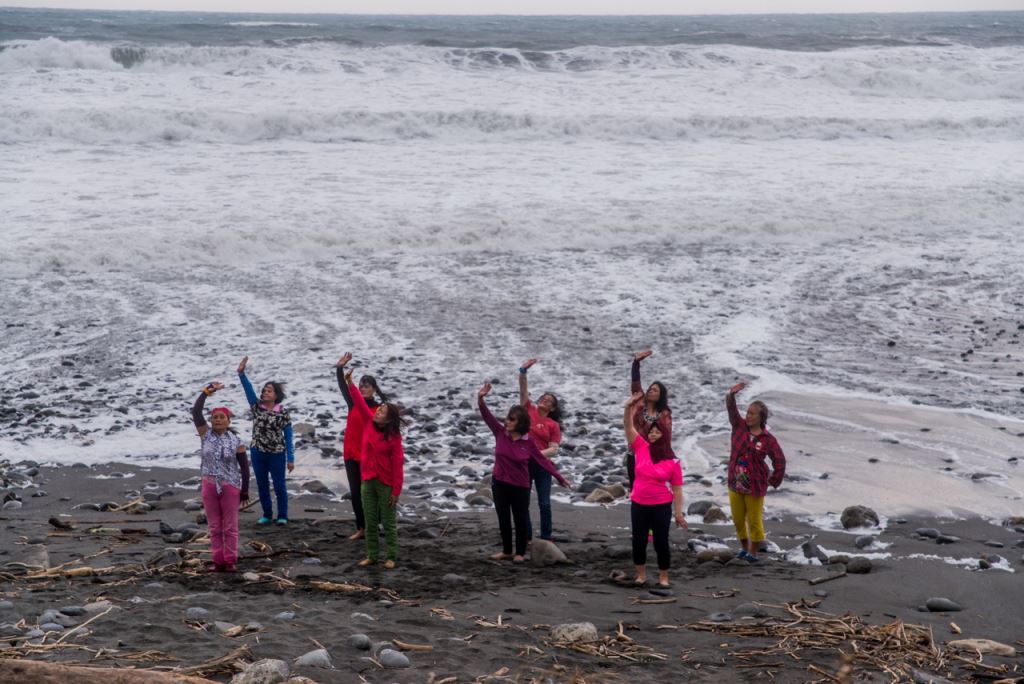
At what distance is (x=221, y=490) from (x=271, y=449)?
4.99 feet

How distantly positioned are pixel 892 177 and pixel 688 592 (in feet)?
81.6

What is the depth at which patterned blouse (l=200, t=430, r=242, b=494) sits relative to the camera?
870 centimetres

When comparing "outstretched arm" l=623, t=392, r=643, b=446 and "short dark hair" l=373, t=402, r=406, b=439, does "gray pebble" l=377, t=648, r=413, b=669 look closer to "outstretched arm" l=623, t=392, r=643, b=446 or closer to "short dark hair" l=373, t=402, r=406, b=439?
"short dark hair" l=373, t=402, r=406, b=439

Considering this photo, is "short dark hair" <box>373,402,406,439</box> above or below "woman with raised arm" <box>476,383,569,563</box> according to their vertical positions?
above

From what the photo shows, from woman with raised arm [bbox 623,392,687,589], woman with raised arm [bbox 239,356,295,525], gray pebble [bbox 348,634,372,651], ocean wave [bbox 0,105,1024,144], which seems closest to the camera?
gray pebble [bbox 348,634,372,651]

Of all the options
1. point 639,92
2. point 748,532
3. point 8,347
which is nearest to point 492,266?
point 8,347

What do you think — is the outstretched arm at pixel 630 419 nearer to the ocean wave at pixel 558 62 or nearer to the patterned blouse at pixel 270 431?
the patterned blouse at pixel 270 431

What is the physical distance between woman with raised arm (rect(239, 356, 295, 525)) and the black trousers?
2224 millimetres

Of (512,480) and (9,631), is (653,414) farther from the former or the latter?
(9,631)

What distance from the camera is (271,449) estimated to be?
10156mm

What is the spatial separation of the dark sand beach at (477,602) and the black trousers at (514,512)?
0.25 metres

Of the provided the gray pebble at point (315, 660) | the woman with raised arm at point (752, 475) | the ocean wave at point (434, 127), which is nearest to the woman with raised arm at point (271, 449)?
the gray pebble at point (315, 660)

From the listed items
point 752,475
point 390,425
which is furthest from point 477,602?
point 752,475

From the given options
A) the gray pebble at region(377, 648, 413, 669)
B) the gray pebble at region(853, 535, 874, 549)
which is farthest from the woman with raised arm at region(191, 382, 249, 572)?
the gray pebble at region(853, 535, 874, 549)
